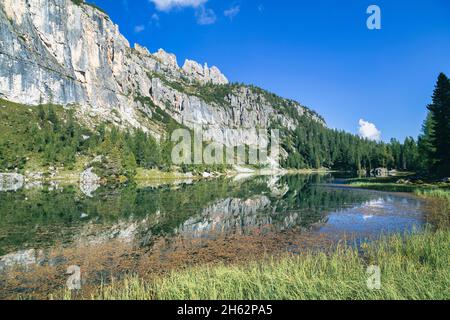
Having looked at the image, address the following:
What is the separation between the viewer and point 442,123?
60156 mm

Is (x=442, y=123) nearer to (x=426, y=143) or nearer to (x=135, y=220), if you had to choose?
(x=426, y=143)

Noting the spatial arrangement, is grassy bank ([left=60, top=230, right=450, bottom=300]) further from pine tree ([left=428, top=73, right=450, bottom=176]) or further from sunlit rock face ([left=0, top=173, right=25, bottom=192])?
sunlit rock face ([left=0, top=173, right=25, bottom=192])

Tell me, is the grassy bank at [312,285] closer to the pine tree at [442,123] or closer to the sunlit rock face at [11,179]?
the pine tree at [442,123]

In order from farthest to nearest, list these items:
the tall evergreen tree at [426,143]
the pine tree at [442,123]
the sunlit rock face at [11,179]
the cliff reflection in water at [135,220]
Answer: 1. the sunlit rock face at [11,179]
2. the tall evergreen tree at [426,143]
3. the pine tree at [442,123]
4. the cliff reflection in water at [135,220]

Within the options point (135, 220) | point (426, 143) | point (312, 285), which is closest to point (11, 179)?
point (135, 220)

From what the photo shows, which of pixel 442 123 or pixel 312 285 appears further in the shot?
pixel 442 123

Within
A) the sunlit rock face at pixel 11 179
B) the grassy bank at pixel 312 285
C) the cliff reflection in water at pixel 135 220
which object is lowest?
the cliff reflection in water at pixel 135 220

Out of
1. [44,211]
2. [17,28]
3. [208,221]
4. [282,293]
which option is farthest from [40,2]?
[282,293]

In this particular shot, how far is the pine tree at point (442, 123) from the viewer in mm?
58812

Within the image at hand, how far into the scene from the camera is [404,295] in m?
9.89

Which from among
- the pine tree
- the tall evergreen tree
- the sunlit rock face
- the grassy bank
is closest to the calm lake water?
the grassy bank

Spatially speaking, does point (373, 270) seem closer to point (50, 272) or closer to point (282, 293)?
point (282, 293)

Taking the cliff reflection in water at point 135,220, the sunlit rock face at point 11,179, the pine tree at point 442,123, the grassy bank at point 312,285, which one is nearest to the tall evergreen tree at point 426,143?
the pine tree at point 442,123
